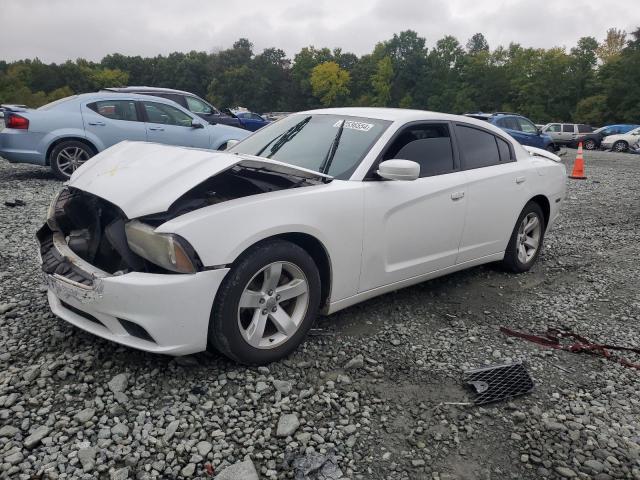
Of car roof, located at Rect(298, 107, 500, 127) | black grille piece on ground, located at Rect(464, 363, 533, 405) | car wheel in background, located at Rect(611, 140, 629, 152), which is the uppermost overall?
car roof, located at Rect(298, 107, 500, 127)

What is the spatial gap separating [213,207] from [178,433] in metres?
1.15

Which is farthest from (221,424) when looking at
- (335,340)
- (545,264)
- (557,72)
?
(557,72)

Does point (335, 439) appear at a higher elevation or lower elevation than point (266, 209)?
lower

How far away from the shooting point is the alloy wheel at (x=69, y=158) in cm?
866

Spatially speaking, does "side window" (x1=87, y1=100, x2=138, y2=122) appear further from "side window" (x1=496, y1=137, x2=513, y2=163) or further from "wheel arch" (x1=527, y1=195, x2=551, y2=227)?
"wheel arch" (x1=527, y1=195, x2=551, y2=227)

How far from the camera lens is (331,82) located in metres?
87.1

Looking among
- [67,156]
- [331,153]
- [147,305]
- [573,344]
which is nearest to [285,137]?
[331,153]

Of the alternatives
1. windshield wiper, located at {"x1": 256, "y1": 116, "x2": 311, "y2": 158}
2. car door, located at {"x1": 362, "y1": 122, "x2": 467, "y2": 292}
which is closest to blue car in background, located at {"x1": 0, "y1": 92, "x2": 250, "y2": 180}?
windshield wiper, located at {"x1": 256, "y1": 116, "x2": 311, "y2": 158}

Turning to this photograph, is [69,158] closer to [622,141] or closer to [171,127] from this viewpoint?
[171,127]

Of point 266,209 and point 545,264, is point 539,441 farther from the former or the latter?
point 545,264

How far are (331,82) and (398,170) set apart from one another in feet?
288

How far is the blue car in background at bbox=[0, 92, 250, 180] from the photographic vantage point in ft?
27.3

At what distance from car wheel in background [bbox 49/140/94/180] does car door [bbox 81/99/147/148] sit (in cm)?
28

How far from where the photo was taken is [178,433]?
2439 mm
